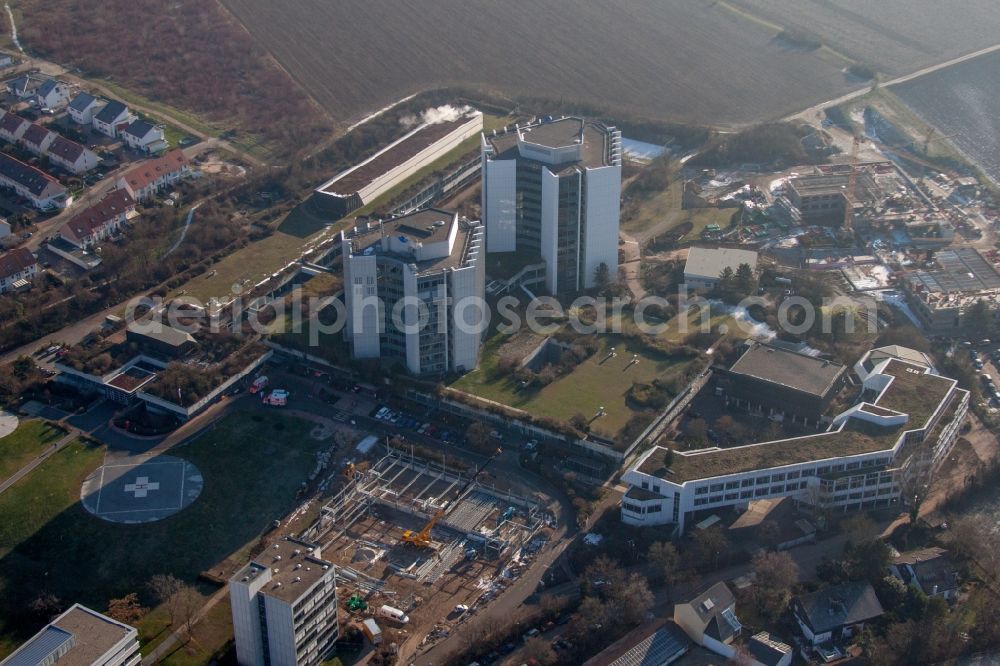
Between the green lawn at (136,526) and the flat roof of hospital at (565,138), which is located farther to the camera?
the flat roof of hospital at (565,138)

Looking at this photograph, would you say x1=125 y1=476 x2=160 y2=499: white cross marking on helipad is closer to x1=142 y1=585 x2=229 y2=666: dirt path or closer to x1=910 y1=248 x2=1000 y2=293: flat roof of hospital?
x1=142 y1=585 x2=229 y2=666: dirt path

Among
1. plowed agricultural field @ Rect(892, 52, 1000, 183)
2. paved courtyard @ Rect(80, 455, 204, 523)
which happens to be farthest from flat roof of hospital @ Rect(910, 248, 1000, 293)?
paved courtyard @ Rect(80, 455, 204, 523)

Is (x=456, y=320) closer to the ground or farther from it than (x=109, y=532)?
farther from it

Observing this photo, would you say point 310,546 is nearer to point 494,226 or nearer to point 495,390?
point 495,390

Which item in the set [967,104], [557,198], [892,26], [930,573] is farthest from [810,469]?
[892,26]

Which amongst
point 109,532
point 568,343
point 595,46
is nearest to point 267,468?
point 109,532

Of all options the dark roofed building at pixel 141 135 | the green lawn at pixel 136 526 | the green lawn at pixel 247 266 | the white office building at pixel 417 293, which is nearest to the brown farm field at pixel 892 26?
the green lawn at pixel 247 266

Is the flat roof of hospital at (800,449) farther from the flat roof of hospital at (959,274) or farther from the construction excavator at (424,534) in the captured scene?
the flat roof of hospital at (959,274)
